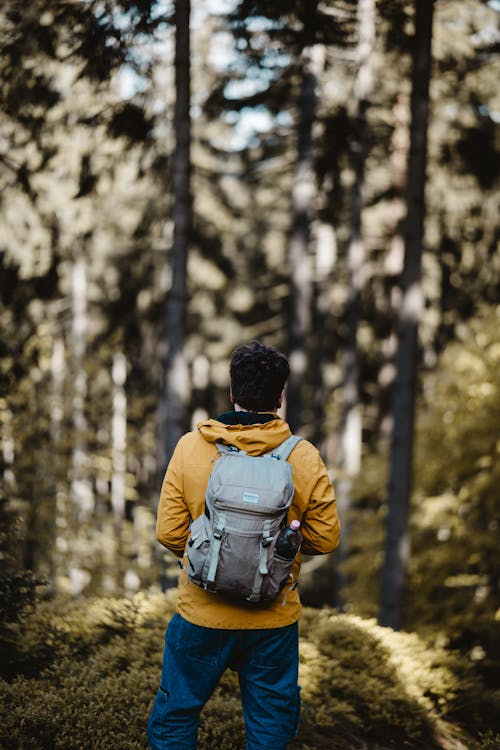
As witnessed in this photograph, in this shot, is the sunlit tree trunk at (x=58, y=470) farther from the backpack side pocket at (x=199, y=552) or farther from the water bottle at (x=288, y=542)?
the water bottle at (x=288, y=542)

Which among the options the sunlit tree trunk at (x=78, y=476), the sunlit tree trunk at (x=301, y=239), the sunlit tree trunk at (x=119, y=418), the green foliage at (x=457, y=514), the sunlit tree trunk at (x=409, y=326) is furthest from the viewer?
the sunlit tree trunk at (x=119, y=418)

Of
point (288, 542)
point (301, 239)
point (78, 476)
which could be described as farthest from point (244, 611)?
point (78, 476)

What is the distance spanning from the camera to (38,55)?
7.63 meters

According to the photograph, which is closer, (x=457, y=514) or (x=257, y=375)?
(x=257, y=375)

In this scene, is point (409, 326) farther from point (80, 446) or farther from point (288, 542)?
point (80, 446)

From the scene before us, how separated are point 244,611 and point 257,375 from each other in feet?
3.27

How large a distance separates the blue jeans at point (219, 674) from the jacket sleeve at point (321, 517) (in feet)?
1.33

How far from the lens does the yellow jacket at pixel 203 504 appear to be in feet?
9.50

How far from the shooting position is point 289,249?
38.8ft

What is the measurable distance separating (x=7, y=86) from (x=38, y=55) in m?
0.54

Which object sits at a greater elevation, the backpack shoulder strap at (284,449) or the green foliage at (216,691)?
the backpack shoulder strap at (284,449)

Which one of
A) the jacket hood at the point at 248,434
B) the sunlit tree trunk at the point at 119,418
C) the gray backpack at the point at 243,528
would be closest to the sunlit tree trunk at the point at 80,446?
the sunlit tree trunk at the point at 119,418

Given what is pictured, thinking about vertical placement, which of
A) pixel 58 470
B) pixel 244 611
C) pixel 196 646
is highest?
pixel 244 611

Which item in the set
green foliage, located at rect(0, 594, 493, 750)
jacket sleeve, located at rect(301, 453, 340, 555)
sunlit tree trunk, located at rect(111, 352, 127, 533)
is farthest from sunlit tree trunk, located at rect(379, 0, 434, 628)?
sunlit tree trunk, located at rect(111, 352, 127, 533)
